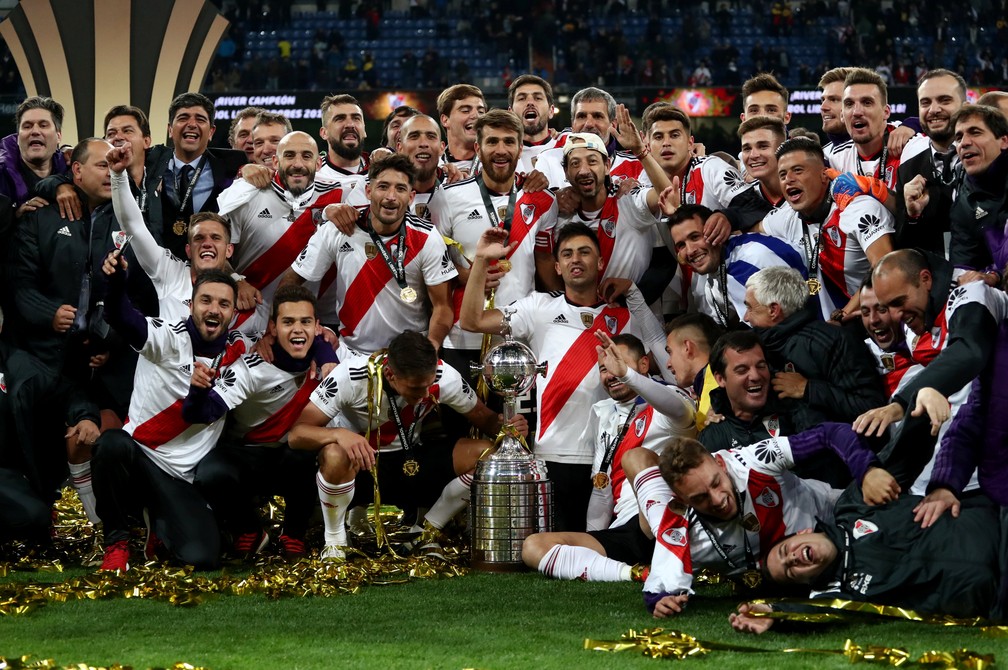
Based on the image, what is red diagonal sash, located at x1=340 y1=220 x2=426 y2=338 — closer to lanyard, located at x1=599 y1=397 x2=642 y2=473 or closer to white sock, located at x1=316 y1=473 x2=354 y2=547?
white sock, located at x1=316 y1=473 x2=354 y2=547

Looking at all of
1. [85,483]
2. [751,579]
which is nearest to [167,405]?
[85,483]

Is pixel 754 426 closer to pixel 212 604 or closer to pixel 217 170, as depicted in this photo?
pixel 212 604

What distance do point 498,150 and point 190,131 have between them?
77.3 inches

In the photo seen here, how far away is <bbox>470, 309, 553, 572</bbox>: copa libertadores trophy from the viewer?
5871 mm

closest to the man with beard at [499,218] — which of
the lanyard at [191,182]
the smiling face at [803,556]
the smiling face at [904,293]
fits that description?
the lanyard at [191,182]

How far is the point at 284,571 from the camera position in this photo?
18.7 feet

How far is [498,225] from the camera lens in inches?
264

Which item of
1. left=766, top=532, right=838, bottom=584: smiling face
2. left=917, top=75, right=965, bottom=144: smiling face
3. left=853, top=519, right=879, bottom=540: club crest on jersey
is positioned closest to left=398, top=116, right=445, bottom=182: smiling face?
left=917, top=75, right=965, bottom=144: smiling face

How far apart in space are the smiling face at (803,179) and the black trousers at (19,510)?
158 inches

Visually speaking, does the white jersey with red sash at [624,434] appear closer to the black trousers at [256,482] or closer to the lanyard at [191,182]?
the black trousers at [256,482]

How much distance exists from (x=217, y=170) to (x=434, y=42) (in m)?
20.6

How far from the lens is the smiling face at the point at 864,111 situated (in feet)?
22.0

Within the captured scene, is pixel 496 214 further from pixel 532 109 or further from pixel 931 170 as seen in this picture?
→ pixel 931 170

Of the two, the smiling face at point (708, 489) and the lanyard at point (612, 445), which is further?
the lanyard at point (612, 445)
